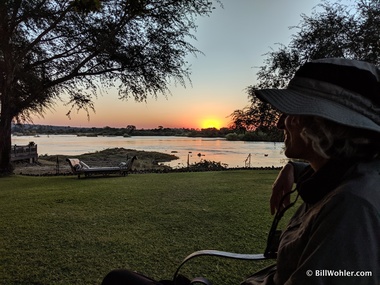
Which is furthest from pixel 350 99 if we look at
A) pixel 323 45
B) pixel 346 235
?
pixel 323 45

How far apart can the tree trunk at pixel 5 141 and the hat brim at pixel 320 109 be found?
11497 millimetres

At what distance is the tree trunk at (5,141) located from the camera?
10.8 meters

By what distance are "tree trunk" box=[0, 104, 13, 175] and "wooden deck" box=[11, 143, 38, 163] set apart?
6.38 meters

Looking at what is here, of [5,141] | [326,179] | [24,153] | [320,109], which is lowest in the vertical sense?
[24,153]

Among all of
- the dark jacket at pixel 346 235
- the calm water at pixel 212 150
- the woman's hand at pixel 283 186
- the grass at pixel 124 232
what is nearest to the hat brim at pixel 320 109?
the dark jacket at pixel 346 235

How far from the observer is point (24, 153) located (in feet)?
63.3

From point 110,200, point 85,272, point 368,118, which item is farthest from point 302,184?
point 110,200

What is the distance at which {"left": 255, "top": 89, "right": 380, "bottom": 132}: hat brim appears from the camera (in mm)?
936

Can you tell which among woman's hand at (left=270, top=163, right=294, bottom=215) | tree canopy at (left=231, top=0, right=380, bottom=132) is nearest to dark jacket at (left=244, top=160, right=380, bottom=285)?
woman's hand at (left=270, top=163, right=294, bottom=215)

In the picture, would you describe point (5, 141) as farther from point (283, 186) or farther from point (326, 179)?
point (326, 179)

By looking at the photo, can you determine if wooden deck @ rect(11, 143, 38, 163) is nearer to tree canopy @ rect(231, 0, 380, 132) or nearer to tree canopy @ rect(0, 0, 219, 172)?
tree canopy @ rect(0, 0, 219, 172)

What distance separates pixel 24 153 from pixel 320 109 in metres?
21.2

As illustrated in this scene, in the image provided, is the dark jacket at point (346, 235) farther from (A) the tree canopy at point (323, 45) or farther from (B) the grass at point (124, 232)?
(A) the tree canopy at point (323, 45)

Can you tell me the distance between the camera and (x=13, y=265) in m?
2.96
